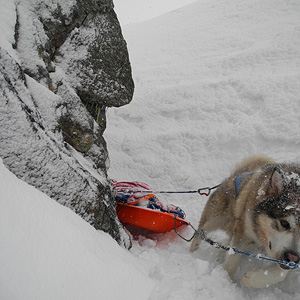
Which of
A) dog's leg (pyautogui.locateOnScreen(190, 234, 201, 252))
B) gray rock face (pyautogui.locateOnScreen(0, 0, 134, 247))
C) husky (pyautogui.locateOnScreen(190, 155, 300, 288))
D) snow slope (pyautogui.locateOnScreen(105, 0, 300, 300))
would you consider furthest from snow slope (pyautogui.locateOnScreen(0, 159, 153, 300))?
dog's leg (pyautogui.locateOnScreen(190, 234, 201, 252))

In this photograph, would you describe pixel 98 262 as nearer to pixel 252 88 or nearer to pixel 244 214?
pixel 244 214

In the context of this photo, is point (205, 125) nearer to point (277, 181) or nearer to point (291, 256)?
point (277, 181)

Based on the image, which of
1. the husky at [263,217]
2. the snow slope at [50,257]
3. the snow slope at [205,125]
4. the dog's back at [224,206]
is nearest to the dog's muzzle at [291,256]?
the husky at [263,217]

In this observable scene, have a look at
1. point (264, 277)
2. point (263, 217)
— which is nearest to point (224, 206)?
point (263, 217)

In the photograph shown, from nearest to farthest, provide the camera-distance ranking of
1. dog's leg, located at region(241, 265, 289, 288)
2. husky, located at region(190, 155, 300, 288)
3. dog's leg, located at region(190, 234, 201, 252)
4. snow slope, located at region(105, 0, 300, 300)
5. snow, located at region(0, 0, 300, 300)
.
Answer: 1. snow, located at region(0, 0, 300, 300)
2. husky, located at region(190, 155, 300, 288)
3. dog's leg, located at region(241, 265, 289, 288)
4. snow slope, located at region(105, 0, 300, 300)
5. dog's leg, located at region(190, 234, 201, 252)

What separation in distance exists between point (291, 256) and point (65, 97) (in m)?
3.22

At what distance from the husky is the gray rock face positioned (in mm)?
1354

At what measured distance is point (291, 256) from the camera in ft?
7.25

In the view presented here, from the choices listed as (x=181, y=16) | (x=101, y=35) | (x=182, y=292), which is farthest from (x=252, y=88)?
(x=181, y=16)

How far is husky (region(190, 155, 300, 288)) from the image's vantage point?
2.29m

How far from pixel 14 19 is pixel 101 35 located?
1.44 metres

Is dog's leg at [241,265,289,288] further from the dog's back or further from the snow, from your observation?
the dog's back

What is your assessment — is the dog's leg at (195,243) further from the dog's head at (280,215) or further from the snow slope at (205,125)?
the dog's head at (280,215)

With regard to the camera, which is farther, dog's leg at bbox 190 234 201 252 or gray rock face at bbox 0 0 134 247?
dog's leg at bbox 190 234 201 252
